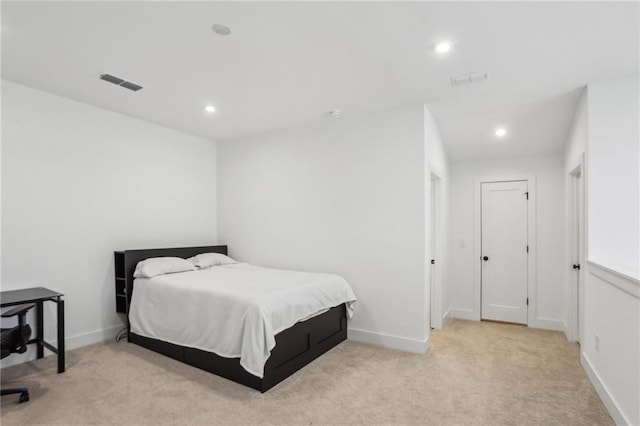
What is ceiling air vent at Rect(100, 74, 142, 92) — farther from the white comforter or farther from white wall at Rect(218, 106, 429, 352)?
the white comforter

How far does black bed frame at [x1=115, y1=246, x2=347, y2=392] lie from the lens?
2689 millimetres

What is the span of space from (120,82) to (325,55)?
195cm

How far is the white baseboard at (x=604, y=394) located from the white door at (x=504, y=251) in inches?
57.4

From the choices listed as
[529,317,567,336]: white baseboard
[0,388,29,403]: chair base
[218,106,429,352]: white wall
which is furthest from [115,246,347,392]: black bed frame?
[529,317,567,336]: white baseboard

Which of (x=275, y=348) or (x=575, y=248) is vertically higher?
(x=575, y=248)

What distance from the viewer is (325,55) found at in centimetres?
253

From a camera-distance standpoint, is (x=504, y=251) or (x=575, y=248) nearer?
(x=575, y=248)

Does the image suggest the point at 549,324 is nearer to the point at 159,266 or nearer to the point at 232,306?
the point at 232,306

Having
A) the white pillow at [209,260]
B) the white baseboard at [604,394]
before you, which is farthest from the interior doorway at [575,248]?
the white pillow at [209,260]

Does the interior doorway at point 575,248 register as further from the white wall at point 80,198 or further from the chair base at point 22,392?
the chair base at point 22,392

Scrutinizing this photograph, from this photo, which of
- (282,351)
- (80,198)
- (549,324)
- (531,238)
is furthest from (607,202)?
(80,198)

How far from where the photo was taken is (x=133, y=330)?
359 centimetres

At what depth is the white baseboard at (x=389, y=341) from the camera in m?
3.41

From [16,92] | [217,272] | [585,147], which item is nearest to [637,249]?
[585,147]
